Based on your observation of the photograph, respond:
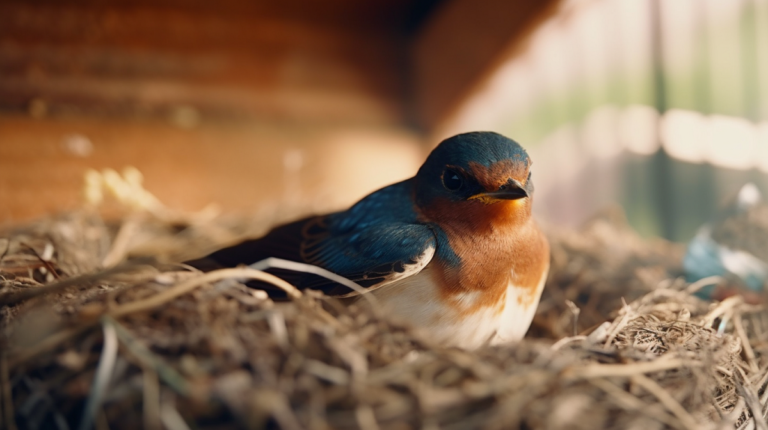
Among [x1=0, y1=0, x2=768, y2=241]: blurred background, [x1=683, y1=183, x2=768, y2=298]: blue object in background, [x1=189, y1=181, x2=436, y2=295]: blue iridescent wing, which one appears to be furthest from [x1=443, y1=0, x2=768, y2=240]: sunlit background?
[x1=189, y1=181, x2=436, y2=295]: blue iridescent wing

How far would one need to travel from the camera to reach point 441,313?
1.42m

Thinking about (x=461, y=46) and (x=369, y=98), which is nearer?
(x=461, y=46)

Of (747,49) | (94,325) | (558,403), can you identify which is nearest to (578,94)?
(747,49)

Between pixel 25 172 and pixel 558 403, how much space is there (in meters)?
2.58

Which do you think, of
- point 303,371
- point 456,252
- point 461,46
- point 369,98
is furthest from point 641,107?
point 303,371

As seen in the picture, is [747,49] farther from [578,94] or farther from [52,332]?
[52,332]

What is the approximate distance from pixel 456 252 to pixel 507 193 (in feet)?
0.63

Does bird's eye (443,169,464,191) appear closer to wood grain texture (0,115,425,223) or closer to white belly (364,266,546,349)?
white belly (364,266,546,349)

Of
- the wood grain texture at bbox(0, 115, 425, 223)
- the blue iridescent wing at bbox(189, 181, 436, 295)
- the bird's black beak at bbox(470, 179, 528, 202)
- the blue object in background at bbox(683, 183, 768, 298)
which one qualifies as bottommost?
the blue object in background at bbox(683, 183, 768, 298)

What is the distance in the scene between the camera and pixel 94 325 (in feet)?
3.09

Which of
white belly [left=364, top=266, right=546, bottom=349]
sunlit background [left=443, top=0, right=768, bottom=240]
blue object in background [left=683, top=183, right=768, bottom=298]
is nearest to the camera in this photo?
white belly [left=364, top=266, right=546, bottom=349]

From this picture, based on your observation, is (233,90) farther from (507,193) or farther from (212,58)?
(507,193)

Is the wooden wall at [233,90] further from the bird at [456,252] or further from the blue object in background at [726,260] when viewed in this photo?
the bird at [456,252]

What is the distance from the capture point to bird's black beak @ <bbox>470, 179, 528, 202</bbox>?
4.75 ft
